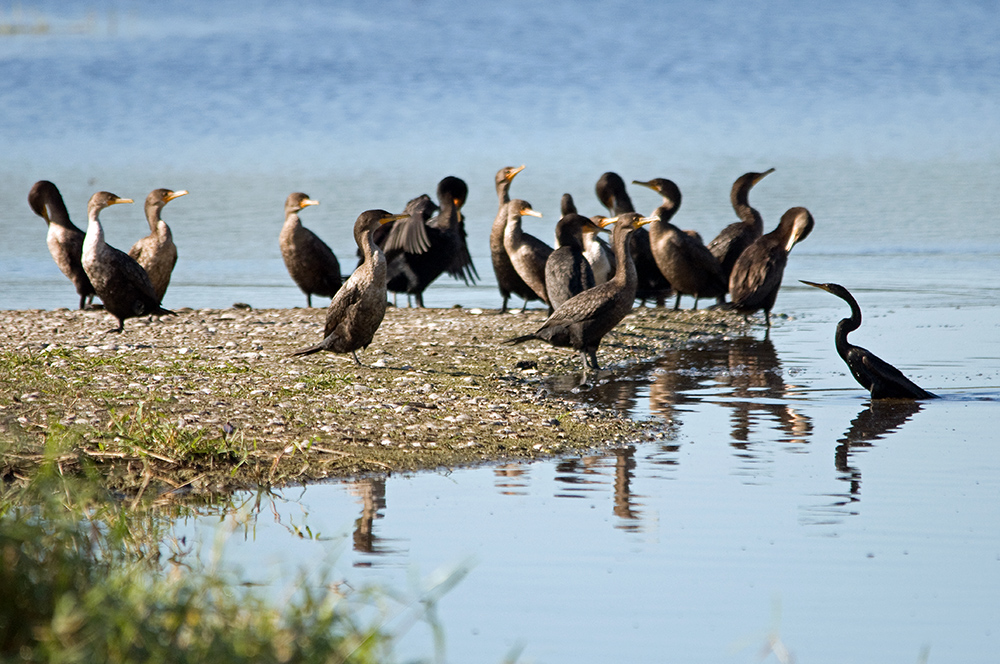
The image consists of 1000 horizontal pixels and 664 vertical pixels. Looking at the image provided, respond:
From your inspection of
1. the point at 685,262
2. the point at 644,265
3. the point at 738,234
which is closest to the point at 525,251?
the point at 685,262

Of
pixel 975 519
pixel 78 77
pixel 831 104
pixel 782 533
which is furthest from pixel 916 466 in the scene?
pixel 78 77

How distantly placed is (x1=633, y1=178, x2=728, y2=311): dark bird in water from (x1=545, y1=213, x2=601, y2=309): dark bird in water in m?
1.37

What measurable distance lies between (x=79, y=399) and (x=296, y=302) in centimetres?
717

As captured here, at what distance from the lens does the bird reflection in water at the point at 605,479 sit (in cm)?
552

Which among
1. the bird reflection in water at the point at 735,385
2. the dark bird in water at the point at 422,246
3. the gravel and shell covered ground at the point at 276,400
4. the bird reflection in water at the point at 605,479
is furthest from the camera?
the dark bird in water at the point at 422,246

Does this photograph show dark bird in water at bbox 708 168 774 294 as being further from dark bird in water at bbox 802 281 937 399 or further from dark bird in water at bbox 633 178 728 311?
dark bird in water at bbox 802 281 937 399

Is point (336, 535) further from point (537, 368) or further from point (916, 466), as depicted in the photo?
point (537, 368)

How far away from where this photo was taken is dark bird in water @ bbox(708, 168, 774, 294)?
13227 millimetres

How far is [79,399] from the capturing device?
717 cm

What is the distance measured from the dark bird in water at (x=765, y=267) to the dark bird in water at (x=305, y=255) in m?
3.83

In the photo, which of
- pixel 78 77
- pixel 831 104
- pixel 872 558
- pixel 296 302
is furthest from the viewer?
pixel 78 77

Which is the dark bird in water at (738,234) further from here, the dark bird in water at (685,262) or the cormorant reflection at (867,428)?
the cormorant reflection at (867,428)

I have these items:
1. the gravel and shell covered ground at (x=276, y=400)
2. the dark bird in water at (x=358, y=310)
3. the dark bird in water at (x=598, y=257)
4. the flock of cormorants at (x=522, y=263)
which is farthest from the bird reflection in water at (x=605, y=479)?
the dark bird in water at (x=598, y=257)

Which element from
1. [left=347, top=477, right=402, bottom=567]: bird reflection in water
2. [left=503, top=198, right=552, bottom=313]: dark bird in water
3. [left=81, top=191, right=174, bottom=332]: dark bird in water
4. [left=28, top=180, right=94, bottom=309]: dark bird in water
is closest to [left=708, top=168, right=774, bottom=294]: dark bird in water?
[left=503, top=198, right=552, bottom=313]: dark bird in water
